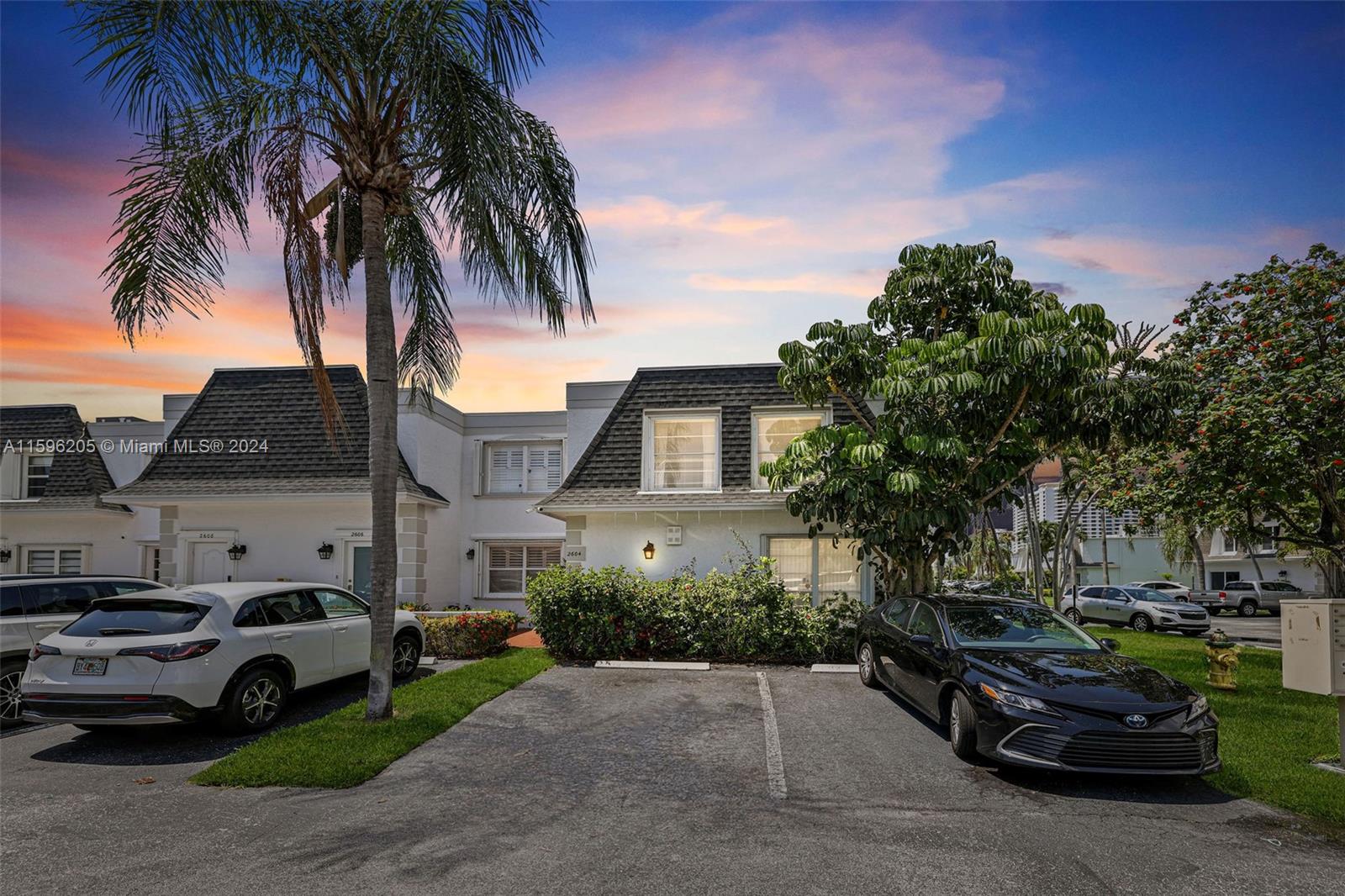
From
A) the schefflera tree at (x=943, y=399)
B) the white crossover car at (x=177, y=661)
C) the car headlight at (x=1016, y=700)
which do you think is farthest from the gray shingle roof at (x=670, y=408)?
the car headlight at (x=1016, y=700)

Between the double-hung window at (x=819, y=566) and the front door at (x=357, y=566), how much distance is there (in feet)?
30.9

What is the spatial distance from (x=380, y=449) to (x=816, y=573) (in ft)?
28.5

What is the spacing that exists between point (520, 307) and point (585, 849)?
19.7 feet

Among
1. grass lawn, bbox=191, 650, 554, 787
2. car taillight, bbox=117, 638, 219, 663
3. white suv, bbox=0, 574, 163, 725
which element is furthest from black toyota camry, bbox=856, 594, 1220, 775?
white suv, bbox=0, 574, 163, 725

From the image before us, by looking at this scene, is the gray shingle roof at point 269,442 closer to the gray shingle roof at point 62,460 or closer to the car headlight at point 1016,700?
the gray shingle roof at point 62,460

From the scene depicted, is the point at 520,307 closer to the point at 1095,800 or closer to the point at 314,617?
the point at 314,617

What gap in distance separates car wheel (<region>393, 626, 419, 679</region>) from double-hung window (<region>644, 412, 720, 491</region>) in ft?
18.3

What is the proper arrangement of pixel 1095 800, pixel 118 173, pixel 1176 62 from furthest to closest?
1. pixel 1176 62
2. pixel 118 173
3. pixel 1095 800

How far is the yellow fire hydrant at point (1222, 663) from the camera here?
10.9 metres

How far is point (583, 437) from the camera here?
54.1 feet

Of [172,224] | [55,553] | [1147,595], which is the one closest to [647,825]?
[172,224]

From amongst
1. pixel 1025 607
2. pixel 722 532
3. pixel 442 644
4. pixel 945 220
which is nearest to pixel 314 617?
pixel 442 644

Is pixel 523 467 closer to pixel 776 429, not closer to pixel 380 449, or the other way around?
→ pixel 776 429

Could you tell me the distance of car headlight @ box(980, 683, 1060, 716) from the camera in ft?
20.2
